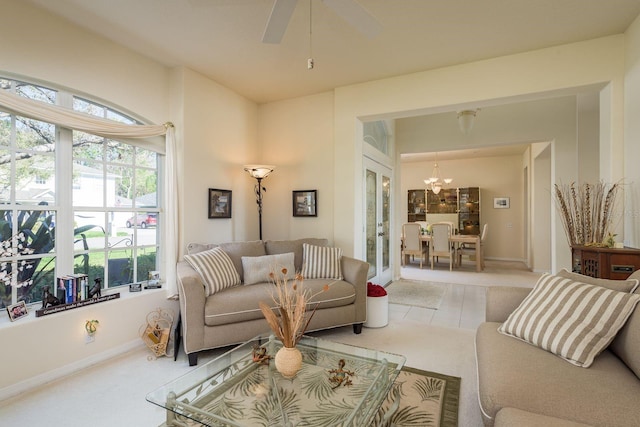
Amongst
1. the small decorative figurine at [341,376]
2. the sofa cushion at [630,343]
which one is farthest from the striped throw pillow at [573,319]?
the small decorative figurine at [341,376]

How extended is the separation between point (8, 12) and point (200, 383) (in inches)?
118

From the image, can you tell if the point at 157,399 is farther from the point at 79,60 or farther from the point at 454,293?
the point at 454,293

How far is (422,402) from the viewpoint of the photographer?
213 cm

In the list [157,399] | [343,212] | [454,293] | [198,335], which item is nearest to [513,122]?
[454,293]

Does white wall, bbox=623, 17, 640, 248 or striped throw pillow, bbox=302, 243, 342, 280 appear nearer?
white wall, bbox=623, 17, 640, 248

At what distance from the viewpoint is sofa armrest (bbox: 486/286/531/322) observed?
89.8 inches

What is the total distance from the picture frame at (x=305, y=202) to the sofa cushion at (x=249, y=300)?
1304 millimetres

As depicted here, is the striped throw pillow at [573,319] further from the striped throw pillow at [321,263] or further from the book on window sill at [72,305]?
the book on window sill at [72,305]

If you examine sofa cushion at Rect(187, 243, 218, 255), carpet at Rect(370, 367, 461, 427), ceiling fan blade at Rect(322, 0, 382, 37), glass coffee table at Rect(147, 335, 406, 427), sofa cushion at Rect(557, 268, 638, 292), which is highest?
ceiling fan blade at Rect(322, 0, 382, 37)

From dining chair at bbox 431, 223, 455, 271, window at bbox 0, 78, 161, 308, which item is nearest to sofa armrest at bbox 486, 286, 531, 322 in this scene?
window at bbox 0, 78, 161, 308

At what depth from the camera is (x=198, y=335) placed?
268 centimetres

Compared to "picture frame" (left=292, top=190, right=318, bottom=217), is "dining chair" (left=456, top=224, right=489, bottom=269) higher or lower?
lower

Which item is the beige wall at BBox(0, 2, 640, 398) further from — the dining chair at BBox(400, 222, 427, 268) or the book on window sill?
the dining chair at BBox(400, 222, 427, 268)

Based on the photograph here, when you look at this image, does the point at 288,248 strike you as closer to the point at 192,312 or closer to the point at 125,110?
the point at 192,312
